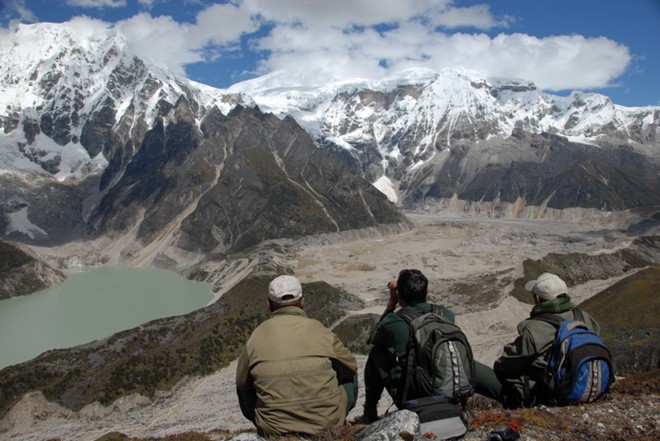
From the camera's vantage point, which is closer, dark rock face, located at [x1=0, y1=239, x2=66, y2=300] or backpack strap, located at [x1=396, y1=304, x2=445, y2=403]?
backpack strap, located at [x1=396, y1=304, x2=445, y2=403]

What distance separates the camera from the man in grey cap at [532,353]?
931 centimetres

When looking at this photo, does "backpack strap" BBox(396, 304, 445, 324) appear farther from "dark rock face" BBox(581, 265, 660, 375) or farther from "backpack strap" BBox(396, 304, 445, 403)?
"dark rock face" BBox(581, 265, 660, 375)

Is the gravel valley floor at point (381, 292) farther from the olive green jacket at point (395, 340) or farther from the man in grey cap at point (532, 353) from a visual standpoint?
the olive green jacket at point (395, 340)

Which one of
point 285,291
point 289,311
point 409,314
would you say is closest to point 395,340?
point 409,314

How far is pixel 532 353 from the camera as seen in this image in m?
9.31

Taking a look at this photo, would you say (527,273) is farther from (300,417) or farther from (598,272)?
(300,417)

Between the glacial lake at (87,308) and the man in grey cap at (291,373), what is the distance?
69.2 m

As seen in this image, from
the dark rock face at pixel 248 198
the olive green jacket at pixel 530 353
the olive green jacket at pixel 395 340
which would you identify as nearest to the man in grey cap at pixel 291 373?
the olive green jacket at pixel 395 340

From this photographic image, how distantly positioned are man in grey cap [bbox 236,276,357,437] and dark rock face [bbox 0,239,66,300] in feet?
372

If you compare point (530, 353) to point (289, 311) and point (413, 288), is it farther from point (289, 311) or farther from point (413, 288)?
point (289, 311)

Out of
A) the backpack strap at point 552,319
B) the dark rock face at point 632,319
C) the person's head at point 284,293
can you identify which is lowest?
the dark rock face at point 632,319

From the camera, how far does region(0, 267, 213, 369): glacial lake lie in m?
75.0

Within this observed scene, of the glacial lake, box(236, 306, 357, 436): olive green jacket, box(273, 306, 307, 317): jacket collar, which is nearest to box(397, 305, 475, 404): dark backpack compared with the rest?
box(236, 306, 357, 436): olive green jacket

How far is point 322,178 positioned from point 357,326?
411 ft
